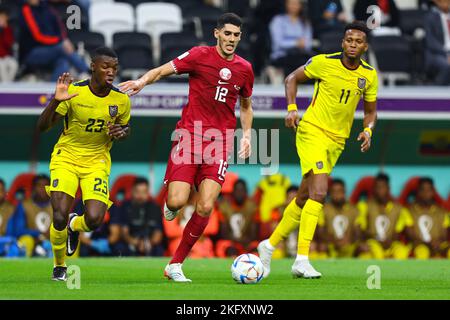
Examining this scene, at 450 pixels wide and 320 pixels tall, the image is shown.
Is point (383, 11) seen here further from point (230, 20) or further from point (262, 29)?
point (230, 20)

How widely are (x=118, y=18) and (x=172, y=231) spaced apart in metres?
4.33

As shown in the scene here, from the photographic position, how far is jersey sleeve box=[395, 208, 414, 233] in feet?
64.6

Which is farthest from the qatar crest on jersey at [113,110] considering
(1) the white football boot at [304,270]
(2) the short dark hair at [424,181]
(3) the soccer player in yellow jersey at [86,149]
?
(2) the short dark hair at [424,181]

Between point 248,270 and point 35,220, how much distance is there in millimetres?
8085

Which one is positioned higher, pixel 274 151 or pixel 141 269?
pixel 274 151

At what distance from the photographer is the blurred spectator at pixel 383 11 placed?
2028 cm

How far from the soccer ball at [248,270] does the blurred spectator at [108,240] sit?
737 cm

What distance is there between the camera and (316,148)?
1235 centimetres

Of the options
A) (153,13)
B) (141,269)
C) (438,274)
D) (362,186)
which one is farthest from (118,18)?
(438,274)

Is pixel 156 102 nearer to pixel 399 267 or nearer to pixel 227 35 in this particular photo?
pixel 399 267

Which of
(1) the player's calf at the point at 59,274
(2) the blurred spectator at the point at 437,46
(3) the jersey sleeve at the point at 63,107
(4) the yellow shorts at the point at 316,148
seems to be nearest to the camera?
(3) the jersey sleeve at the point at 63,107

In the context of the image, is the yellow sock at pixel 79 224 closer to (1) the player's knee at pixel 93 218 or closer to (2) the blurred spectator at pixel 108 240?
(1) the player's knee at pixel 93 218

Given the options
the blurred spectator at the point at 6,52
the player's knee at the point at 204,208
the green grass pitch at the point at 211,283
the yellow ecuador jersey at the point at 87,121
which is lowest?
the green grass pitch at the point at 211,283
